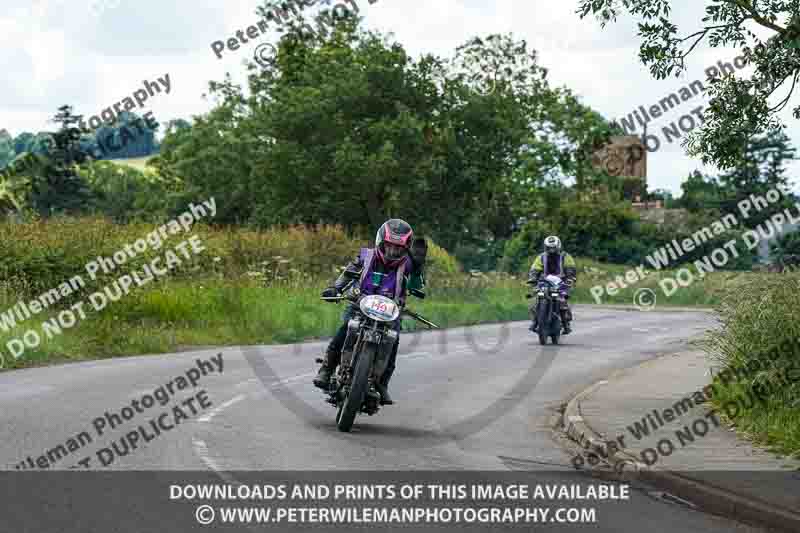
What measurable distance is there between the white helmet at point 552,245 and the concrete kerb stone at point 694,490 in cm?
1238

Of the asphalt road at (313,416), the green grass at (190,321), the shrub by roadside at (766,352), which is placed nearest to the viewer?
the asphalt road at (313,416)

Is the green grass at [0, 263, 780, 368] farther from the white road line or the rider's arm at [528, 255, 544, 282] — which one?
the white road line

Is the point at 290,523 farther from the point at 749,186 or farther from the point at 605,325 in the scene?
the point at 749,186

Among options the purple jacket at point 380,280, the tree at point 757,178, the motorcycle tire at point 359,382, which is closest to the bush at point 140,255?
the purple jacket at point 380,280

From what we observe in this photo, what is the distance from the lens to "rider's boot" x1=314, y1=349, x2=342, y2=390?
12.8m

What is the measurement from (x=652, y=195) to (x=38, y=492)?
104751mm

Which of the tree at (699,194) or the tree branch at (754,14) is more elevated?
the tree at (699,194)

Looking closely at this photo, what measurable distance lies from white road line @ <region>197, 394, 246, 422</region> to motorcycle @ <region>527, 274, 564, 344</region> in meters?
10.7

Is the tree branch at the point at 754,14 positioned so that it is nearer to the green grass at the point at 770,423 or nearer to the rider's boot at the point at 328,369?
the green grass at the point at 770,423

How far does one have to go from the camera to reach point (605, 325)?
34219 mm

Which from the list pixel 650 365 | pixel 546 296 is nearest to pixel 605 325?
pixel 546 296

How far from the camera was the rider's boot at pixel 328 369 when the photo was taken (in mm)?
12750

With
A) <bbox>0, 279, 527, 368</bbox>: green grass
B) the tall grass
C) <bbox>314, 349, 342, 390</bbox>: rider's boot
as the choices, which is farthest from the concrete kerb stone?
<bbox>0, 279, 527, 368</bbox>: green grass

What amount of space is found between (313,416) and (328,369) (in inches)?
39.9
